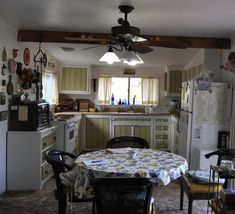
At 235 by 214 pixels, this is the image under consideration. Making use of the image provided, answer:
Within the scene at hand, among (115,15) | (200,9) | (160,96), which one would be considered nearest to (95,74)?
(160,96)

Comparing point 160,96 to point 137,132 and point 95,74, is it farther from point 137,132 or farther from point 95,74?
point 95,74

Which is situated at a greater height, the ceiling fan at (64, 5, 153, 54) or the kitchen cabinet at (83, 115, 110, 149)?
the ceiling fan at (64, 5, 153, 54)

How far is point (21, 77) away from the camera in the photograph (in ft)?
14.8

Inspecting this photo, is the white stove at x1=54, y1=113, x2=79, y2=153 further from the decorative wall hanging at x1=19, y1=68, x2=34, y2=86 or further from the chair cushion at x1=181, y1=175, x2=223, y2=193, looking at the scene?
the chair cushion at x1=181, y1=175, x2=223, y2=193

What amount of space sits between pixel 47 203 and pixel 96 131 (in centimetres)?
312

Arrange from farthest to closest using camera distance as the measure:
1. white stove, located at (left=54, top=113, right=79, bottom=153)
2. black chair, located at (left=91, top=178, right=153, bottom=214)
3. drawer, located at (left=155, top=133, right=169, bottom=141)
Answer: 1. drawer, located at (left=155, top=133, right=169, bottom=141)
2. white stove, located at (left=54, top=113, right=79, bottom=153)
3. black chair, located at (left=91, top=178, right=153, bottom=214)

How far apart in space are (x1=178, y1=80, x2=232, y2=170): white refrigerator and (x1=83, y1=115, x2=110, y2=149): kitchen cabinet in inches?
95.6

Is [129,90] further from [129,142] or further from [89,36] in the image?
[129,142]

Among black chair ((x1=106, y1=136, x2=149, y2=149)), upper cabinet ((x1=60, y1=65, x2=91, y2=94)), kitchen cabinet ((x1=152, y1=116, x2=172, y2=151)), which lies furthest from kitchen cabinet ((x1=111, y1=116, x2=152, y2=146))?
black chair ((x1=106, y1=136, x2=149, y2=149))

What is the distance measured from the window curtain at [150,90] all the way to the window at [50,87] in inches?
82.1

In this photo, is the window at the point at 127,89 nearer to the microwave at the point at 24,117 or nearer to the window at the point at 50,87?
the window at the point at 50,87

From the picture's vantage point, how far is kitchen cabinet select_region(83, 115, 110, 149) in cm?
Result: 679

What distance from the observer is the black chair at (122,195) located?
→ 2.17 metres

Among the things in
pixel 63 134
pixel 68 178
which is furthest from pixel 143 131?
pixel 68 178
